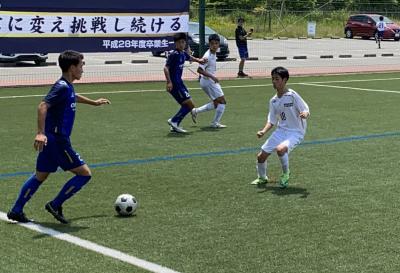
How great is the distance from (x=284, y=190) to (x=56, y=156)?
273cm

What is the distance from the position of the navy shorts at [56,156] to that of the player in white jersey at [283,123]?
2448 mm

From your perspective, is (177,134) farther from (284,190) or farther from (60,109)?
(60,109)

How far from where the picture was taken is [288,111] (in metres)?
8.29

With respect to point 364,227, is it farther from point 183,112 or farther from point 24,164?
point 183,112

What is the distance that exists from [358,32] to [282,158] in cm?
4369

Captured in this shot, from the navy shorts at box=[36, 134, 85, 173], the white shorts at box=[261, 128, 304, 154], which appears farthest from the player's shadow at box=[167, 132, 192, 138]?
the navy shorts at box=[36, 134, 85, 173]

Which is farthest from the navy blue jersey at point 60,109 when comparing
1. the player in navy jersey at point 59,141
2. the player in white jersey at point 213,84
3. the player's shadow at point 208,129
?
the player in white jersey at point 213,84

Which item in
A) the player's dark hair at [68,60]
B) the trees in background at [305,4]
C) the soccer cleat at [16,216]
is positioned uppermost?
the player's dark hair at [68,60]

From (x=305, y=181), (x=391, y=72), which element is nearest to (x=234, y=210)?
(x=305, y=181)

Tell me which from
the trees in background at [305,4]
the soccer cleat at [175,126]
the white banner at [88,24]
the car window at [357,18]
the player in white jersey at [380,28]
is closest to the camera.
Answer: the soccer cleat at [175,126]

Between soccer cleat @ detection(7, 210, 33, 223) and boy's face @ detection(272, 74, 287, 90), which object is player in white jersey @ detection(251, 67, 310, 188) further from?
soccer cleat @ detection(7, 210, 33, 223)

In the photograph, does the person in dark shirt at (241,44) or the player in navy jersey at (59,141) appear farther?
the person in dark shirt at (241,44)

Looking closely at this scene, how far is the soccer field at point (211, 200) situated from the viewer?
18.5 feet

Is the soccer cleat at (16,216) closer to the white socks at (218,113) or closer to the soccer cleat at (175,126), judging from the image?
the soccer cleat at (175,126)
